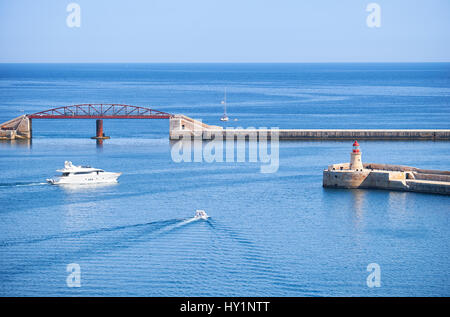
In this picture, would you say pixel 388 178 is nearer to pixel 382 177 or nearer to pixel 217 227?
pixel 382 177

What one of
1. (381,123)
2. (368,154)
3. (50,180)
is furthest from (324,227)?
(381,123)

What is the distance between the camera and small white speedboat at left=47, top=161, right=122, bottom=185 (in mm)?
69062

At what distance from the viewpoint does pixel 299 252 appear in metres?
47.9

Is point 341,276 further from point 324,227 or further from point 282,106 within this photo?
point 282,106

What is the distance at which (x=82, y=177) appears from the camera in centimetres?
6956

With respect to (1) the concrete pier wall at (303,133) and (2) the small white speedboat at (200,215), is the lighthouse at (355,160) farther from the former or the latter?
(1) the concrete pier wall at (303,133)

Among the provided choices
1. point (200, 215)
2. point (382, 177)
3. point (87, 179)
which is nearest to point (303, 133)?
point (382, 177)

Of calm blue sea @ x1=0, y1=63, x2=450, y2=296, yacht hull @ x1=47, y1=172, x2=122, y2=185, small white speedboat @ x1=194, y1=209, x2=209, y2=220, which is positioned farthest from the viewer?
yacht hull @ x1=47, y1=172, x2=122, y2=185

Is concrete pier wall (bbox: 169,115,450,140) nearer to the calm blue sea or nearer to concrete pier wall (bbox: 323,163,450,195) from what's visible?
the calm blue sea

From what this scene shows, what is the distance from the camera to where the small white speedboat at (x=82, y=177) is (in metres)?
69.1

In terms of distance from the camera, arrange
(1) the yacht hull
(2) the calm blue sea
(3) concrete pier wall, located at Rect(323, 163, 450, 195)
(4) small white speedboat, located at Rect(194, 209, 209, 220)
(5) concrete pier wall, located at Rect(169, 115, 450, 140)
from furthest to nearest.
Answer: (5) concrete pier wall, located at Rect(169, 115, 450, 140)
(1) the yacht hull
(3) concrete pier wall, located at Rect(323, 163, 450, 195)
(4) small white speedboat, located at Rect(194, 209, 209, 220)
(2) the calm blue sea

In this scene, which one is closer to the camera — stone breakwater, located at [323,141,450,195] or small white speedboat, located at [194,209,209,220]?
small white speedboat, located at [194,209,209,220]

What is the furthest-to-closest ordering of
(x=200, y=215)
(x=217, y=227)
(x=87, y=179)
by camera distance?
(x=87, y=179) < (x=200, y=215) < (x=217, y=227)

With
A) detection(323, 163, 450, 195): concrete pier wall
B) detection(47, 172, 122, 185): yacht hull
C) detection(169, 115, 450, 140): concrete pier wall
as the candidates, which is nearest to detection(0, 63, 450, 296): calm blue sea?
detection(323, 163, 450, 195): concrete pier wall
